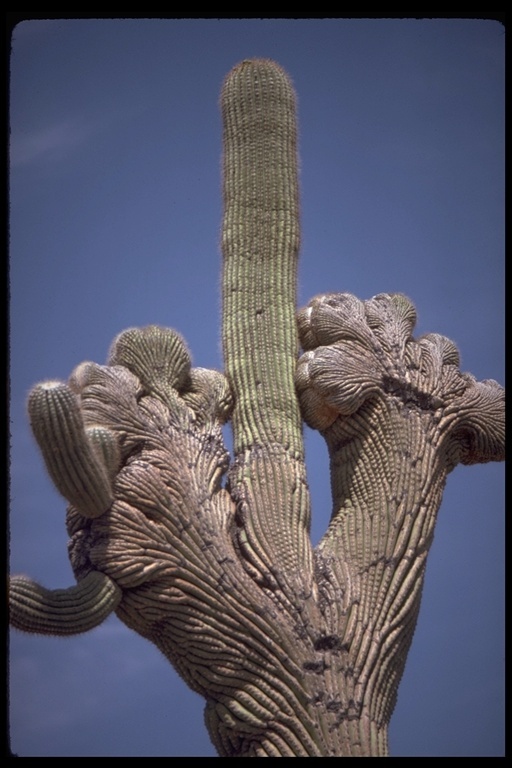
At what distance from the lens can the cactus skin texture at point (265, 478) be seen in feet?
30.8

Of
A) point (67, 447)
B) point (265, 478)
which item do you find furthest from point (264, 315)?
point (67, 447)

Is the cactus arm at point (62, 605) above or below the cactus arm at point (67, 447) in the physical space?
below

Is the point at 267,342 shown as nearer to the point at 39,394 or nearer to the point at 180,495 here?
the point at 180,495

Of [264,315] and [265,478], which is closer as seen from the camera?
[265,478]

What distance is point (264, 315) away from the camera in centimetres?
1055

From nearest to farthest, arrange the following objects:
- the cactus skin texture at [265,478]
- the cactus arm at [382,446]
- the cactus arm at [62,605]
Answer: the cactus arm at [62,605] → the cactus skin texture at [265,478] → the cactus arm at [382,446]

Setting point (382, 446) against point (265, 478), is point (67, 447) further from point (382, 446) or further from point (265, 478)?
point (382, 446)

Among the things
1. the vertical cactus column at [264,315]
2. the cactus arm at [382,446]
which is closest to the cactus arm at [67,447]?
the vertical cactus column at [264,315]

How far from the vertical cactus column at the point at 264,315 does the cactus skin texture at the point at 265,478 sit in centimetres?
1

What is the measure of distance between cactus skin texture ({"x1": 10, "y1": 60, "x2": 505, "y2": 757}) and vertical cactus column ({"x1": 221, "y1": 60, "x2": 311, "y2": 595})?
1 centimetres

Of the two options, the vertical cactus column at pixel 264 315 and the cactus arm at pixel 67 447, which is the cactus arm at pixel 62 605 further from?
the vertical cactus column at pixel 264 315

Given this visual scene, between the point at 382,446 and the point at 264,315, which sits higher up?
the point at 264,315

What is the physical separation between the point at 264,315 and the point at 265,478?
43.2 inches

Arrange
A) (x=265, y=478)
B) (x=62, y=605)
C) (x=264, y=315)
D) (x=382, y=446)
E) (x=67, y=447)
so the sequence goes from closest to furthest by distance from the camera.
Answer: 1. (x=67, y=447)
2. (x=62, y=605)
3. (x=265, y=478)
4. (x=382, y=446)
5. (x=264, y=315)
